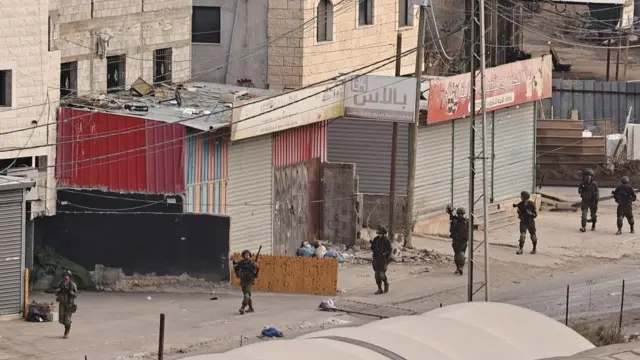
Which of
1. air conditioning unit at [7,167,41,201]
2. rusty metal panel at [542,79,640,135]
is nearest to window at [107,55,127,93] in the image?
air conditioning unit at [7,167,41,201]

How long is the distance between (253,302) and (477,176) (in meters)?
10.8

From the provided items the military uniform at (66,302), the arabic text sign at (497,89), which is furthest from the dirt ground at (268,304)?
the arabic text sign at (497,89)

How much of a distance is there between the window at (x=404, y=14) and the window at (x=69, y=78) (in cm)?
1027

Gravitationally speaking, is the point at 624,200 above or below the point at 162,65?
below

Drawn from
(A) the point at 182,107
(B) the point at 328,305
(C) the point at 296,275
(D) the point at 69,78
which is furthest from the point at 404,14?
(B) the point at 328,305

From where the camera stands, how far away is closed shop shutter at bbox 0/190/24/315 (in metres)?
24.5

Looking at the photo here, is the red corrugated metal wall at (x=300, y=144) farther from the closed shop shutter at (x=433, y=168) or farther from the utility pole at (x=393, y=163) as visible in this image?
the closed shop shutter at (x=433, y=168)

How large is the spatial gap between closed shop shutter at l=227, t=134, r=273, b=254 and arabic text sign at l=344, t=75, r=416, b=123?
2.24m

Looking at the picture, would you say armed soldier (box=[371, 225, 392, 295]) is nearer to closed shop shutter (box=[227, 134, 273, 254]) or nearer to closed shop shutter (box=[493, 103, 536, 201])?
closed shop shutter (box=[227, 134, 273, 254])

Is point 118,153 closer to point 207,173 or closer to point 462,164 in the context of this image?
point 207,173

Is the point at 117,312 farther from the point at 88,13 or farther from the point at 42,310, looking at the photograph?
the point at 88,13

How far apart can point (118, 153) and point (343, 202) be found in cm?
618

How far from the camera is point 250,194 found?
1142 inches

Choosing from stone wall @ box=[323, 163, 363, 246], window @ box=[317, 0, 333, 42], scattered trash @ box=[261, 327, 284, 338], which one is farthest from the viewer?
window @ box=[317, 0, 333, 42]
